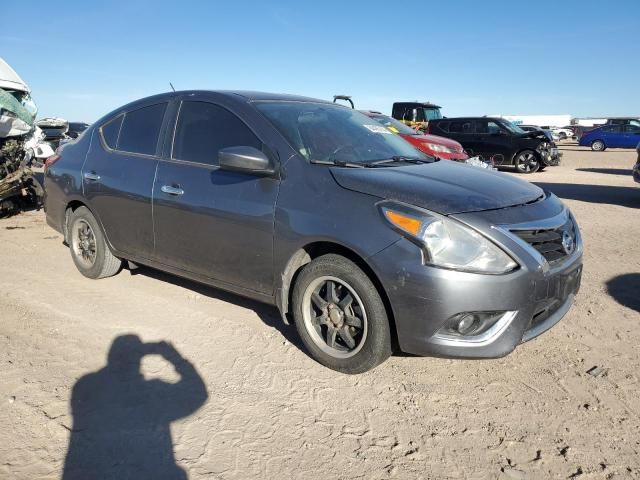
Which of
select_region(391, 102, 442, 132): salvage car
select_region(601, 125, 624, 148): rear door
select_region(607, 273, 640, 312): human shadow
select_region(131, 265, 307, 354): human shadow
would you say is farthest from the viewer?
select_region(601, 125, 624, 148): rear door

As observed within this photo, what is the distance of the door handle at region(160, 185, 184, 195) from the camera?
3.76 metres

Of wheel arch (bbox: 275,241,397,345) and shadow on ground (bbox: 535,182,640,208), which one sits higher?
wheel arch (bbox: 275,241,397,345)

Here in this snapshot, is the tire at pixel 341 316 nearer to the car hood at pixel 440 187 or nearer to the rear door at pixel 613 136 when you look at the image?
the car hood at pixel 440 187

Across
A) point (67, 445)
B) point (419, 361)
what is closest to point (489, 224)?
point (419, 361)

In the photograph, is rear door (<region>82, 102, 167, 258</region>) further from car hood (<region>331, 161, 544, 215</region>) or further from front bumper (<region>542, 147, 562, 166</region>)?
front bumper (<region>542, 147, 562, 166</region>)

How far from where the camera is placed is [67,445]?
247 cm

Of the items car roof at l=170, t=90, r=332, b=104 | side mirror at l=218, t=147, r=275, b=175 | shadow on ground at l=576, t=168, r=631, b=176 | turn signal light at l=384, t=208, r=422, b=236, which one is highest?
car roof at l=170, t=90, r=332, b=104

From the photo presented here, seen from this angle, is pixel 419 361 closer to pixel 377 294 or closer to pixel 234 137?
pixel 377 294

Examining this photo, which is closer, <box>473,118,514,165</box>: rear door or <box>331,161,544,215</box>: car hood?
<box>331,161,544,215</box>: car hood

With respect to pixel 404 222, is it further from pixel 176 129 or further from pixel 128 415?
pixel 176 129

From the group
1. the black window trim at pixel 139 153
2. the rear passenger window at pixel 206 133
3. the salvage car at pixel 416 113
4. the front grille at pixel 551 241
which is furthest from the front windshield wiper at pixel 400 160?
the salvage car at pixel 416 113

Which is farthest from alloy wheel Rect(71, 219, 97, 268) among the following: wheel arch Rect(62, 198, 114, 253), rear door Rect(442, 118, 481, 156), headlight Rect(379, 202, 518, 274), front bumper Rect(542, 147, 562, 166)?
front bumper Rect(542, 147, 562, 166)

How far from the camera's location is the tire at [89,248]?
15.5 ft

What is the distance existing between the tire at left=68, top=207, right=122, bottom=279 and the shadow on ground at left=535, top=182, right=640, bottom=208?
8.87 metres
